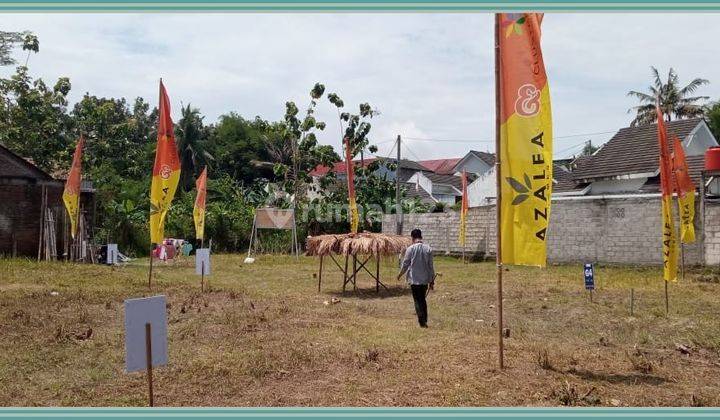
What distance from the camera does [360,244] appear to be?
13.9 m

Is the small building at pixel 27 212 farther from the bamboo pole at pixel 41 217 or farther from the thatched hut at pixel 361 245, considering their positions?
the thatched hut at pixel 361 245

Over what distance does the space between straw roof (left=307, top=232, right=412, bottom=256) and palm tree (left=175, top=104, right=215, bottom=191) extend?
35676 millimetres

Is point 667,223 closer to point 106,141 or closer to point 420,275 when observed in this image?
point 420,275

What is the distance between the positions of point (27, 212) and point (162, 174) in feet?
41.4

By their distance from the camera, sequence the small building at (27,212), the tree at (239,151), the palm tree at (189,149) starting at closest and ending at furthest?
the small building at (27,212)
the palm tree at (189,149)
the tree at (239,151)

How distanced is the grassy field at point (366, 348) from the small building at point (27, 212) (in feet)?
27.7

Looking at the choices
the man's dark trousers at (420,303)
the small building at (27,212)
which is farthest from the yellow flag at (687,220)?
the small building at (27,212)

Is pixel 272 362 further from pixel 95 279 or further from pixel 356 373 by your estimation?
pixel 95 279

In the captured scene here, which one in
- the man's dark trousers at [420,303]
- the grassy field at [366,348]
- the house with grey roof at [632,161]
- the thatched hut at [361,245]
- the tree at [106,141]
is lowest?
the grassy field at [366,348]

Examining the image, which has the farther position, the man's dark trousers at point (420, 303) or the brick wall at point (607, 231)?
the brick wall at point (607, 231)

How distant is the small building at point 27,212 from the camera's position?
A: 74.7 feet

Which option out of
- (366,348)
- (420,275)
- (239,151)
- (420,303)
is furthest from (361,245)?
(239,151)

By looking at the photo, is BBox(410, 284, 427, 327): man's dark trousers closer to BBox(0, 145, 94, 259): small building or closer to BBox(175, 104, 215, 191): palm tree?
BBox(0, 145, 94, 259): small building

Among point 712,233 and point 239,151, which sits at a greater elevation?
point 239,151
